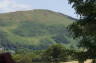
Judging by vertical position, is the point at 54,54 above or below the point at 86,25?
below

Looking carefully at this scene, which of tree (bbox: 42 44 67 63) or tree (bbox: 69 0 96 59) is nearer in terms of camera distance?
tree (bbox: 69 0 96 59)

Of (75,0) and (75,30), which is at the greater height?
(75,0)

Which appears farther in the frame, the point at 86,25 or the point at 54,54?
the point at 54,54

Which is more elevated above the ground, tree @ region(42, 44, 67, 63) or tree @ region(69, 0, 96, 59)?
tree @ region(69, 0, 96, 59)

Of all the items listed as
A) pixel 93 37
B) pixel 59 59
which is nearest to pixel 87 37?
pixel 93 37

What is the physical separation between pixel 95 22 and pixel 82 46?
2.83 m

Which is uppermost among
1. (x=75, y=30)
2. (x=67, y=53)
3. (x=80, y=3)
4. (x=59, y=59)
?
(x=80, y=3)

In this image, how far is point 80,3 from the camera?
3209cm

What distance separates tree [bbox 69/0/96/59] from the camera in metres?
30.1

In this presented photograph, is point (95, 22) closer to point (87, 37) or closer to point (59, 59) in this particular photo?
point (87, 37)

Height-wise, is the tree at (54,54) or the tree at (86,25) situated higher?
the tree at (86,25)

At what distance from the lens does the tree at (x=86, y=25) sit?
30125 millimetres

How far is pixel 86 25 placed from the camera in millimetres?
30406

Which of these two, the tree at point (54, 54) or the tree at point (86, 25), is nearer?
the tree at point (86, 25)
